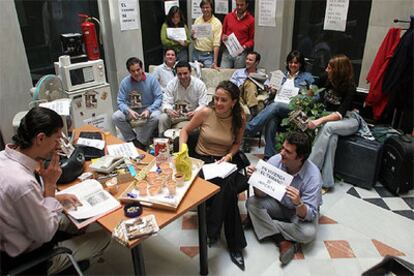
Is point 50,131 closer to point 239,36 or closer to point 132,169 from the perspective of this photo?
point 132,169

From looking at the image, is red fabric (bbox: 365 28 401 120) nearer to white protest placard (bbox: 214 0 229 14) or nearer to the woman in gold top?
the woman in gold top

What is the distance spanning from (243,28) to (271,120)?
1444 mm

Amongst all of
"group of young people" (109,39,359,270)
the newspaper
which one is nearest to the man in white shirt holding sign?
"group of young people" (109,39,359,270)

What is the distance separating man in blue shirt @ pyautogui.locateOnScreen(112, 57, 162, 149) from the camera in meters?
3.81

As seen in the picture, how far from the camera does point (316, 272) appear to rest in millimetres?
2389

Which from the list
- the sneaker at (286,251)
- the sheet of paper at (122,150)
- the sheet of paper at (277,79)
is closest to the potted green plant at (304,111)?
the sheet of paper at (277,79)

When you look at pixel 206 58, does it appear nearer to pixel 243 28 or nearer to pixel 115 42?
pixel 243 28

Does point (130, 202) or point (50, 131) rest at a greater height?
point (50, 131)

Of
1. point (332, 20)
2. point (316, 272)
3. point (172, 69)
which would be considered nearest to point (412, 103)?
point (332, 20)

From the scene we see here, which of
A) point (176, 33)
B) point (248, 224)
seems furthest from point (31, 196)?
point (176, 33)

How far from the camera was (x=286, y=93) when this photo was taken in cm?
383

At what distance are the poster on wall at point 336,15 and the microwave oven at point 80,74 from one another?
271cm

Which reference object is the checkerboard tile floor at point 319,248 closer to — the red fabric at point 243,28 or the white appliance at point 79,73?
the white appliance at point 79,73

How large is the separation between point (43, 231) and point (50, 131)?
0.50 meters
